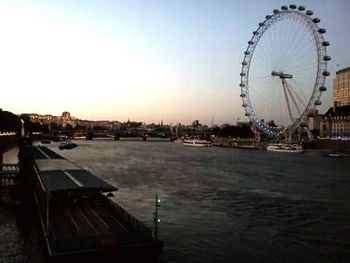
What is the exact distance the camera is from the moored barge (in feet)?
45.0

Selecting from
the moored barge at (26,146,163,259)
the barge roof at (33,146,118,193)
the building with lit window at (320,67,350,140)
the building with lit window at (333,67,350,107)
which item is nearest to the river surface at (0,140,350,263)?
the moored barge at (26,146,163,259)

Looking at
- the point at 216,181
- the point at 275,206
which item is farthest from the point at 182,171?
the point at 275,206

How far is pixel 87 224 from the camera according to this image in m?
15.9

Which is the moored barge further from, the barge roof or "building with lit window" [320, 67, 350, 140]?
"building with lit window" [320, 67, 350, 140]

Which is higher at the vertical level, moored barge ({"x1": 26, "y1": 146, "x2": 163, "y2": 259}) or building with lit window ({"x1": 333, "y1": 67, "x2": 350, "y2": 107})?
building with lit window ({"x1": 333, "y1": 67, "x2": 350, "y2": 107})

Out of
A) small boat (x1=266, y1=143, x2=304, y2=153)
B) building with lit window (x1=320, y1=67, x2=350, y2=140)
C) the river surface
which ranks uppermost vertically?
building with lit window (x1=320, y1=67, x2=350, y2=140)

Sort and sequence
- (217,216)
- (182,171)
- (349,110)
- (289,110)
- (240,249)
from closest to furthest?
(240,249) < (217,216) < (182,171) < (289,110) < (349,110)

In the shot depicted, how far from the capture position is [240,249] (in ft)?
63.1

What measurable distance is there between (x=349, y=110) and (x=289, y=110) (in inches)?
2837

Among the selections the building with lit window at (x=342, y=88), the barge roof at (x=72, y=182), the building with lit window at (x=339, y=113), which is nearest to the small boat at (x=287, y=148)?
the building with lit window at (x=339, y=113)

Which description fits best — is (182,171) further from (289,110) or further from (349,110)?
(349,110)

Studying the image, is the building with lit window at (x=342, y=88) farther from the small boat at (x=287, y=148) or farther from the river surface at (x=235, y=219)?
the river surface at (x=235, y=219)

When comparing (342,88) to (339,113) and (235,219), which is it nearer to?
(339,113)

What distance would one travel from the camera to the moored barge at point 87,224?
45.0 feet
